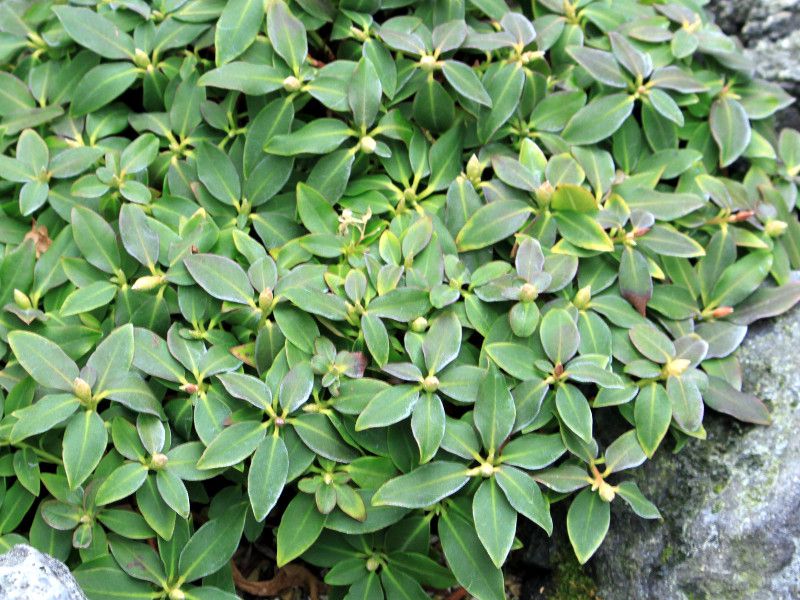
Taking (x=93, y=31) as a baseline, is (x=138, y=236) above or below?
below

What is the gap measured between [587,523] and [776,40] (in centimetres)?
193

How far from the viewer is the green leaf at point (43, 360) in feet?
6.49

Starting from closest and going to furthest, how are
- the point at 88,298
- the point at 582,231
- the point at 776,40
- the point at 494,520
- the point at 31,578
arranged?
the point at 31,578
the point at 494,520
the point at 88,298
the point at 582,231
the point at 776,40

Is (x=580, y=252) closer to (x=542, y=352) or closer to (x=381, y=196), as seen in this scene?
(x=542, y=352)

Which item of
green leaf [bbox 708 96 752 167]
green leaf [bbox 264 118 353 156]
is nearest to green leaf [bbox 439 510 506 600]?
green leaf [bbox 264 118 353 156]

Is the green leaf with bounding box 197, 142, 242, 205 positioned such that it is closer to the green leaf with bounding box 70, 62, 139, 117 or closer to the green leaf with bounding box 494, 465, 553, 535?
the green leaf with bounding box 70, 62, 139, 117

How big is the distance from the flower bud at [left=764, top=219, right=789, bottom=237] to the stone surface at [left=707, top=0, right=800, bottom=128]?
594mm

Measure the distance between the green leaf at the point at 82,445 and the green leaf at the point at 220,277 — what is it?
16.3 inches

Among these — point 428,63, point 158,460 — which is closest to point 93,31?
point 428,63

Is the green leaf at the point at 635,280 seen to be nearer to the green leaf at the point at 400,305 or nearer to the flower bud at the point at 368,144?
the green leaf at the point at 400,305

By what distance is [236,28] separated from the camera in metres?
2.38

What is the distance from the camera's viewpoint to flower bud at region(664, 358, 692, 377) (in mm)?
2123

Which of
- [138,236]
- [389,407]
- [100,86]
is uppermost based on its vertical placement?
[100,86]

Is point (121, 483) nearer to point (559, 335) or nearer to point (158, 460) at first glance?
point (158, 460)
